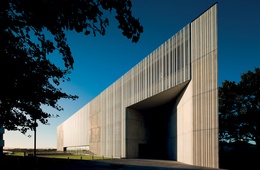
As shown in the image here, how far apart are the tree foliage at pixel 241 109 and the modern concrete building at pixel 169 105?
28.4 ft

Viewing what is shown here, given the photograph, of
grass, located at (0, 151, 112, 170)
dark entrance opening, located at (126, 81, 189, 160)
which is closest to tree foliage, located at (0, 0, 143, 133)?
grass, located at (0, 151, 112, 170)

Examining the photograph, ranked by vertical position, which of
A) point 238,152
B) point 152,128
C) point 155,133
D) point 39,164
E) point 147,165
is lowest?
point 238,152

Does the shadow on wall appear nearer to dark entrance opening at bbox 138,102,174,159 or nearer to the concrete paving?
dark entrance opening at bbox 138,102,174,159

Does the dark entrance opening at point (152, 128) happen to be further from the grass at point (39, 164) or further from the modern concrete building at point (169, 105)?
the grass at point (39, 164)

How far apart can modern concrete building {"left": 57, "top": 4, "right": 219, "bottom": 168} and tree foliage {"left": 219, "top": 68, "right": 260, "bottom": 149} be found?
8663 mm

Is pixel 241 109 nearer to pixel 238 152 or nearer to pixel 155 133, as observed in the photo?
pixel 238 152

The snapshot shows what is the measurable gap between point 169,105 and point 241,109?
10.7m

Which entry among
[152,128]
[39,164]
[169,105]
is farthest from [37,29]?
[152,128]

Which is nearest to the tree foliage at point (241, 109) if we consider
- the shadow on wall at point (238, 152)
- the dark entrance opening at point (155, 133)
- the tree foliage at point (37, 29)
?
the shadow on wall at point (238, 152)

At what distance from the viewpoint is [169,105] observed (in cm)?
3834

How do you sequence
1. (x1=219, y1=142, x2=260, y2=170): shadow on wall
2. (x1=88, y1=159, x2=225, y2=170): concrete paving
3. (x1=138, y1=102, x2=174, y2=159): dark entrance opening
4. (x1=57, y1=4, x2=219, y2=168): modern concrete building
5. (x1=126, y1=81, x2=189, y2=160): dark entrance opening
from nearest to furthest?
(x1=88, y1=159, x2=225, y2=170): concrete paving → (x1=57, y1=4, x2=219, y2=168): modern concrete building → (x1=126, y1=81, x2=189, y2=160): dark entrance opening → (x1=219, y1=142, x2=260, y2=170): shadow on wall → (x1=138, y1=102, x2=174, y2=159): dark entrance opening

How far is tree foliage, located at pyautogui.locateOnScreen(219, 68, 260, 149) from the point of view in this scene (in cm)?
3931

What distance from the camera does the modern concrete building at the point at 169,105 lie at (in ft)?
74.8

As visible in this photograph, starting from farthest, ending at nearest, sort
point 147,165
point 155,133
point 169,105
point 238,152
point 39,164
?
point 155,133 → point 238,152 → point 169,105 → point 147,165 → point 39,164
